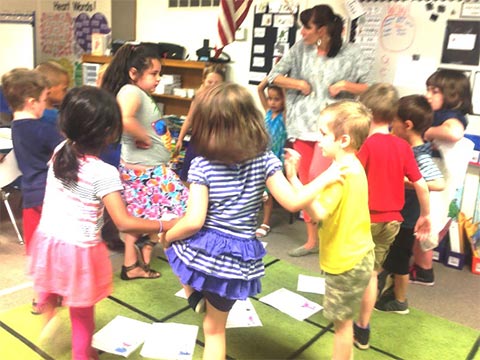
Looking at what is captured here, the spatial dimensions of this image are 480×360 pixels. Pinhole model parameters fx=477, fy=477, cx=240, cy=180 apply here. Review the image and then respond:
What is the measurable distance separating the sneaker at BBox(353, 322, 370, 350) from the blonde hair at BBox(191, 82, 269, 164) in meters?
1.17

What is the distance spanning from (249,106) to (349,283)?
0.77 m

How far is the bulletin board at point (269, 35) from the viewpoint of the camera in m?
4.29

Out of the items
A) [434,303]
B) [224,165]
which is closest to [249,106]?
[224,165]

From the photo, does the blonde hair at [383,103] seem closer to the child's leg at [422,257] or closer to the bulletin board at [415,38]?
the child's leg at [422,257]

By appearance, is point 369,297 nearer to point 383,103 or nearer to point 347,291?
point 347,291

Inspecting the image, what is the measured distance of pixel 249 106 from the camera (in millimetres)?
1559

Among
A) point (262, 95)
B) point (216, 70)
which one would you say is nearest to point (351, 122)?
point (262, 95)

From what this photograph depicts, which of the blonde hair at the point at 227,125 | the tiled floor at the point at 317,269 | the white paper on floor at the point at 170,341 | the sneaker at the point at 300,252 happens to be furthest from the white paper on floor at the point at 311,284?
the blonde hair at the point at 227,125

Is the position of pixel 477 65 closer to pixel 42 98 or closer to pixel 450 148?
pixel 450 148

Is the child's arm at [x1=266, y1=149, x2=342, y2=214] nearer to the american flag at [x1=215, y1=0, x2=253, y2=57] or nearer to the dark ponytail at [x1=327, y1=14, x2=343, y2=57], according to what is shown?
the dark ponytail at [x1=327, y1=14, x2=343, y2=57]

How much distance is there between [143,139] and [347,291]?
1.33 meters

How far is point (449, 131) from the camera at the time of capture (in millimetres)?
2713

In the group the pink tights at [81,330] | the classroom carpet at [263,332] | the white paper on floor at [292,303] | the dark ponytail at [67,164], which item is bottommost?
the classroom carpet at [263,332]

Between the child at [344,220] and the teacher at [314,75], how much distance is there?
148 centimetres
